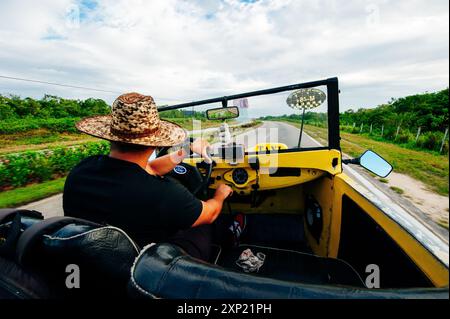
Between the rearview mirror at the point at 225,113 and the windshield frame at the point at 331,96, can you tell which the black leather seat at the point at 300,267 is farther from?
the rearview mirror at the point at 225,113

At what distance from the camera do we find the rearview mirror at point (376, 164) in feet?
6.56

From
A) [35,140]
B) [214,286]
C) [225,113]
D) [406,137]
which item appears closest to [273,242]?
[225,113]

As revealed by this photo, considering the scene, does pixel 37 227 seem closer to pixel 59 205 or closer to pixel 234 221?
pixel 234 221

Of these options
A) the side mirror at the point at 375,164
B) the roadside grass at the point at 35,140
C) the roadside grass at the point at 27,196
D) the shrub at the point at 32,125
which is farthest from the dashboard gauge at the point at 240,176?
the shrub at the point at 32,125

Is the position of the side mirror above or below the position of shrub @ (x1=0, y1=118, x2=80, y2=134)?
below

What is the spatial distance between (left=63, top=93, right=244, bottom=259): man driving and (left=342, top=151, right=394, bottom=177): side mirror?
134 centimetres

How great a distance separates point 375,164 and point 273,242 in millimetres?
1529

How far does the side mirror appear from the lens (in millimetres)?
2000

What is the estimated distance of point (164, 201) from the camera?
1.46m

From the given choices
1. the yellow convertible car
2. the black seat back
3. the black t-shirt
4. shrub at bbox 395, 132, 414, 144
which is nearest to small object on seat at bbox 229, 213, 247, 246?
the yellow convertible car

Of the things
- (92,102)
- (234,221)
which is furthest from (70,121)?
(234,221)

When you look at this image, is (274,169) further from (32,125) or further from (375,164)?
(32,125)

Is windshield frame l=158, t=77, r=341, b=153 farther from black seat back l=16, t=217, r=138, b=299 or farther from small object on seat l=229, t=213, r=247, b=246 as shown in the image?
black seat back l=16, t=217, r=138, b=299

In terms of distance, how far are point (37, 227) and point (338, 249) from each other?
2.28 metres
